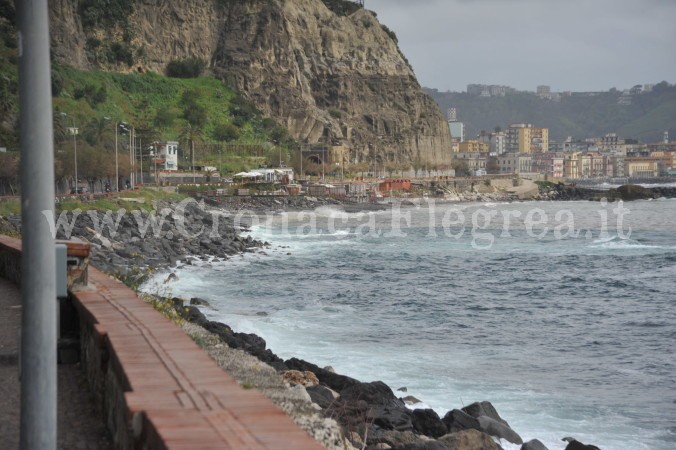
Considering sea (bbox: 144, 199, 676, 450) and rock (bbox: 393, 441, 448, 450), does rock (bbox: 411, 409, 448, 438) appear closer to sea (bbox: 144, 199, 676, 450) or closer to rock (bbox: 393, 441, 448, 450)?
rock (bbox: 393, 441, 448, 450)

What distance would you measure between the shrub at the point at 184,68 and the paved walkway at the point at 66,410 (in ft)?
399

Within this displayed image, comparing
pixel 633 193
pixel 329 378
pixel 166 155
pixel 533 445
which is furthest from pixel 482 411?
pixel 633 193

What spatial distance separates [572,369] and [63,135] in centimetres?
6171

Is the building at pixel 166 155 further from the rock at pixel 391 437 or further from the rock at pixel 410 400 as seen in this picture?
the rock at pixel 391 437

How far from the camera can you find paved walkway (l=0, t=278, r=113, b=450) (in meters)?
7.30

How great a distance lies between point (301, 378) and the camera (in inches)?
507

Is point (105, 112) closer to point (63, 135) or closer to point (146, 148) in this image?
point (146, 148)

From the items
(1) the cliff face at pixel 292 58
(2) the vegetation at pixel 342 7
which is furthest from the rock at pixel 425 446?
(2) the vegetation at pixel 342 7

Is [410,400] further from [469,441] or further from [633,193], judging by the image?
[633,193]

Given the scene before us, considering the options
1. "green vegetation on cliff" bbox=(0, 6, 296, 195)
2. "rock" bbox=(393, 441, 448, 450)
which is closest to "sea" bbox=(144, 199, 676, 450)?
"rock" bbox=(393, 441, 448, 450)

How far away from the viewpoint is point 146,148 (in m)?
92.1

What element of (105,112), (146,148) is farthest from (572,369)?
(105,112)

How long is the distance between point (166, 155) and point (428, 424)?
86.4 metres

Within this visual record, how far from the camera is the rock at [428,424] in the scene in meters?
11.9
